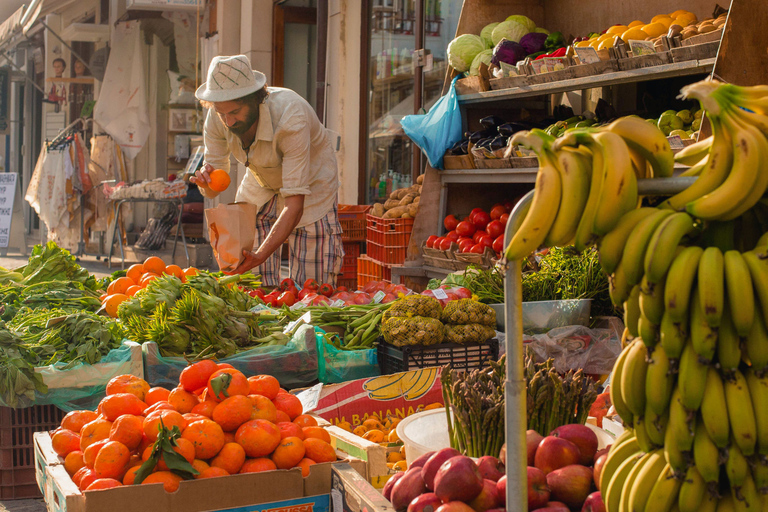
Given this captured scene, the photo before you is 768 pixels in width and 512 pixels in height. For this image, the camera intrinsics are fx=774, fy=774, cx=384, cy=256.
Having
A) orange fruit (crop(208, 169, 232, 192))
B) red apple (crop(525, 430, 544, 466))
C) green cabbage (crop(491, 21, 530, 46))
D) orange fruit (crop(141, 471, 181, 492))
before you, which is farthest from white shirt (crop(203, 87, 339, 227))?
red apple (crop(525, 430, 544, 466))

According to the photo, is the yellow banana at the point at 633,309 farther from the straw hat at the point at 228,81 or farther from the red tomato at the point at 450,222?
the red tomato at the point at 450,222

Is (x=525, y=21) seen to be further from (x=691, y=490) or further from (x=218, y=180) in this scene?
(x=691, y=490)

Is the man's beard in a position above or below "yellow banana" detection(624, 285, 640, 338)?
above

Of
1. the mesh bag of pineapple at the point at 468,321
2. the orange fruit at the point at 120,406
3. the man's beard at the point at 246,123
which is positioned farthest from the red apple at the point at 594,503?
the man's beard at the point at 246,123

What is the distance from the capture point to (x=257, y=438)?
2555 millimetres

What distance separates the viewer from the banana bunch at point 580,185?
1519 millimetres

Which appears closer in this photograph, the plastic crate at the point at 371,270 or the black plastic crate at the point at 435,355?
the black plastic crate at the point at 435,355

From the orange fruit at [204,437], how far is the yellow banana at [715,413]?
1.56 metres

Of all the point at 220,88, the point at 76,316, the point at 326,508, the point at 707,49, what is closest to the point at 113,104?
the point at 220,88

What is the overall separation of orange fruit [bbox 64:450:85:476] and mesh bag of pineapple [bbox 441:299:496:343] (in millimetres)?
1973

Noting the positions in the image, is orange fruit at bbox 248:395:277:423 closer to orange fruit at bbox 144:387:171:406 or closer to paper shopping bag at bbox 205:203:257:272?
orange fruit at bbox 144:387:171:406

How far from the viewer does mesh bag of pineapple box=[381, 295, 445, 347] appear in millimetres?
3920

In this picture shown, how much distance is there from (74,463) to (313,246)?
11.2 feet

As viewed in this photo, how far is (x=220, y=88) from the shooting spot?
5.03 m
